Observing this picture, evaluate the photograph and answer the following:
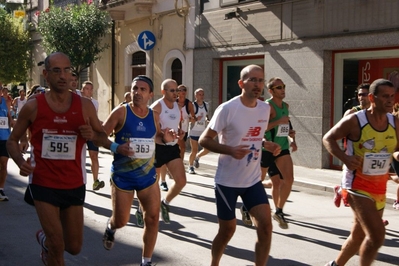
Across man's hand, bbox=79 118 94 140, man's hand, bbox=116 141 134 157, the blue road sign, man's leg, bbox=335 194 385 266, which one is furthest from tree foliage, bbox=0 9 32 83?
man's leg, bbox=335 194 385 266

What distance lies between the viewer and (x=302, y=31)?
16375 mm

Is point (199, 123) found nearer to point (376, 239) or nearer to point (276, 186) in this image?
point (276, 186)

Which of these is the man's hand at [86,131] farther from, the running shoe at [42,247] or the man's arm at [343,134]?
the man's arm at [343,134]

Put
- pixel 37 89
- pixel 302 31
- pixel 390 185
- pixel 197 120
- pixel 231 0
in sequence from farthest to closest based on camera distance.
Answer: pixel 231 0 → pixel 302 31 → pixel 197 120 → pixel 390 185 → pixel 37 89

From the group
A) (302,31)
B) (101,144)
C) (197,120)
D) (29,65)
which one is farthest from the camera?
(29,65)

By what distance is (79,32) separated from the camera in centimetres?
2656

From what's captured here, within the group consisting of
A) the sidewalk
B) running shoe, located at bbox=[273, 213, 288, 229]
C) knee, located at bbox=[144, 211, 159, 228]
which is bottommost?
the sidewalk

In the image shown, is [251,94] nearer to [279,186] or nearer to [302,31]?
[279,186]

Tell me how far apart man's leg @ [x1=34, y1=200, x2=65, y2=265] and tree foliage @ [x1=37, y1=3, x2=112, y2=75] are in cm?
2170

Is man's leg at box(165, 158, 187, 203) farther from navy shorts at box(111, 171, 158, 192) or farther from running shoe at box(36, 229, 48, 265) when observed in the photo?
running shoe at box(36, 229, 48, 265)

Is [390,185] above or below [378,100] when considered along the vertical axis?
below

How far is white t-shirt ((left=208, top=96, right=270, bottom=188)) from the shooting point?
5949 millimetres

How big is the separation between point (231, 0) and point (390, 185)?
7845 millimetres

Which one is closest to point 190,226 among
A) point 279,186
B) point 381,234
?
point 279,186
